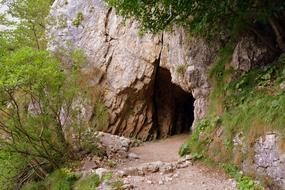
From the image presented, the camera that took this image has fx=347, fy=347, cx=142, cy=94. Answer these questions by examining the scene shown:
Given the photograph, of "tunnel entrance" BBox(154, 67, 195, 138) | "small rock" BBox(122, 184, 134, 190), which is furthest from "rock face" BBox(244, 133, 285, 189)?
"tunnel entrance" BBox(154, 67, 195, 138)

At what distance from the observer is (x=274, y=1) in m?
Result: 6.89

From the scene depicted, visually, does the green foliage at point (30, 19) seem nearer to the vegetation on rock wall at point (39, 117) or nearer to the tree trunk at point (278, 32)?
the vegetation on rock wall at point (39, 117)

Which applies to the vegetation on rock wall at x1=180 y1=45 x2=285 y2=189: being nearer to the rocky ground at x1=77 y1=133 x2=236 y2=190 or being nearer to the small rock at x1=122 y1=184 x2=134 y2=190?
the rocky ground at x1=77 y1=133 x2=236 y2=190

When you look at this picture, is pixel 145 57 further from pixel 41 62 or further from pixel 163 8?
pixel 41 62

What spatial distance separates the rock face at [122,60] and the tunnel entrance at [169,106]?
0.04 meters

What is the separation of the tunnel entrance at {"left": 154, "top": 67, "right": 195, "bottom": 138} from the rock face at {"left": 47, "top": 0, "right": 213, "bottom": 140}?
4cm

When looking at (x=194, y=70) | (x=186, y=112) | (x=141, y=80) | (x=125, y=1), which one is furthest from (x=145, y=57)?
(x=125, y=1)

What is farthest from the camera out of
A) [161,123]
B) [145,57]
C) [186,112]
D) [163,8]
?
[186,112]

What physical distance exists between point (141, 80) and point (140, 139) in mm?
2482

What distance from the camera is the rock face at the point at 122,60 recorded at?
41.5 ft

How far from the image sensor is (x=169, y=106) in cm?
1508

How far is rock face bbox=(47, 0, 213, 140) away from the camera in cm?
1264

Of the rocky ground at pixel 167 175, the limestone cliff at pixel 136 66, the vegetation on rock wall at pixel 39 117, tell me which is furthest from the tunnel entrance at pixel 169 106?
the rocky ground at pixel 167 175

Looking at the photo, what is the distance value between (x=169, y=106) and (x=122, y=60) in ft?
10.5
